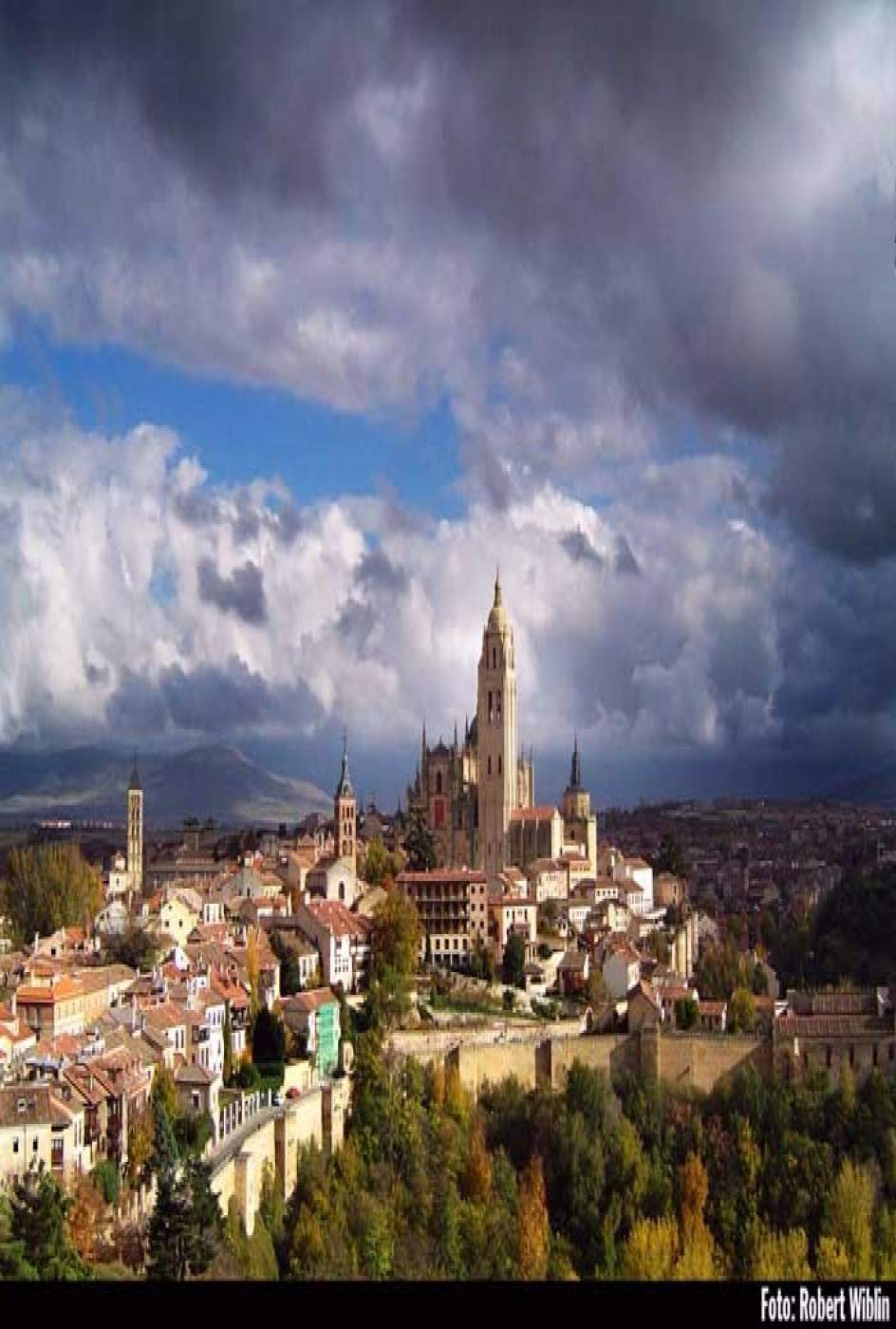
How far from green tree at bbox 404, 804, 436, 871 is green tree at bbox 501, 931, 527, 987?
9.61 ft

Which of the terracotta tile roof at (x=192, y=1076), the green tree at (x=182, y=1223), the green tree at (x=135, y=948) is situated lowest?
the green tree at (x=182, y=1223)

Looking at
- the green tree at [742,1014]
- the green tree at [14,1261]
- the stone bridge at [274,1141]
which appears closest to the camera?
the green tree at [14,1261]

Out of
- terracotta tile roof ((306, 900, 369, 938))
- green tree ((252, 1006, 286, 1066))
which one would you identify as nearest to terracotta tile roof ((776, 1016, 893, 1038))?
terracotta tile roof ((306, 900, 369, 938))

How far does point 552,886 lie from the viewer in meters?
17.6

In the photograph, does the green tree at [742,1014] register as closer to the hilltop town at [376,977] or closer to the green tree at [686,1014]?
the hilltop town at [376,977]

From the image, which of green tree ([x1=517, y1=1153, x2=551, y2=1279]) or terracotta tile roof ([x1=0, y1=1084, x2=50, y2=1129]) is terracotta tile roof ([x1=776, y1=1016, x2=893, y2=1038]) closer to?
green tree ([x1=517, y1=1153, x2=551, y2=1279])

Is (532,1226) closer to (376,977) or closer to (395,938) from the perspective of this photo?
(376,977)

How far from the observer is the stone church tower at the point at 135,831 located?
54.6ft

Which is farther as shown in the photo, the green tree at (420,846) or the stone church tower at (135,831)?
the green tree at (420,846)

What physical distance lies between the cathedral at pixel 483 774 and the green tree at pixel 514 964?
188 inches

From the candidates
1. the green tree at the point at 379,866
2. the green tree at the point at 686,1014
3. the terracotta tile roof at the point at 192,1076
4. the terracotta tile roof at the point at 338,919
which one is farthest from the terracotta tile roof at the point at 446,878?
the terracotta tile roof at the point at 192,1076
